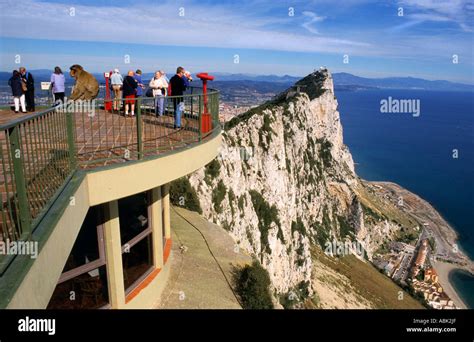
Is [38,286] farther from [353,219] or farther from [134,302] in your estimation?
[353,219]

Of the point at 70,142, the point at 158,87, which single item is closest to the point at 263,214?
the point at 158,87

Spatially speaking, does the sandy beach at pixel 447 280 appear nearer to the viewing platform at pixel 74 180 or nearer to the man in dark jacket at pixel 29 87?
the viewing platform at pixel 74 180

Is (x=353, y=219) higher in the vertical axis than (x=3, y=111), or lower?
lower

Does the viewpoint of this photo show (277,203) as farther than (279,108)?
No

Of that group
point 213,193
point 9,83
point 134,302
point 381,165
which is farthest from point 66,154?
A: point 381,165

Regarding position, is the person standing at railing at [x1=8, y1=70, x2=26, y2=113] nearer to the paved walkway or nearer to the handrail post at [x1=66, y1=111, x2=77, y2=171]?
the paved walkway

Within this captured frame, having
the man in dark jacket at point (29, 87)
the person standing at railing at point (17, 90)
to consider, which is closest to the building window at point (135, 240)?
the person standing at railing at point (17, 90)
